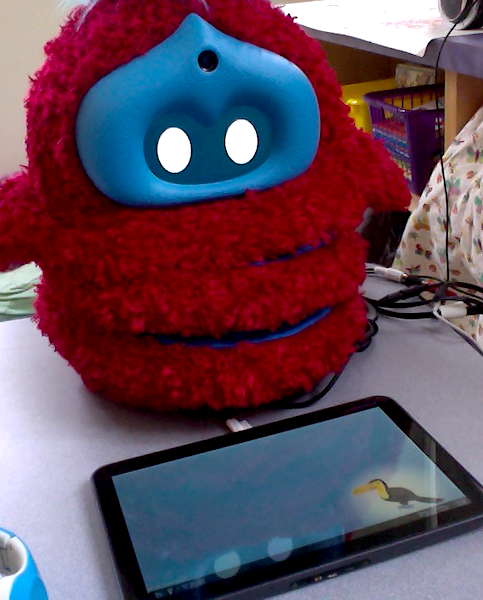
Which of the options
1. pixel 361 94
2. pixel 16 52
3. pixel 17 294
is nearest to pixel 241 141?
pixel 361 94

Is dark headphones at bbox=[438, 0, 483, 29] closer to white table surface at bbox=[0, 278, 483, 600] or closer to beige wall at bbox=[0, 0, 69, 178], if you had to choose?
white table surface at bbox=[0, 278, 483, 600]

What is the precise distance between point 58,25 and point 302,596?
41 centimetres

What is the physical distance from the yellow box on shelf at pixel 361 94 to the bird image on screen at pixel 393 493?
82 cm

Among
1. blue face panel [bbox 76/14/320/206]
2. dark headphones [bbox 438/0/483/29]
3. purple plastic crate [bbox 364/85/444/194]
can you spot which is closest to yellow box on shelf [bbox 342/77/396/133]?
purple plastic crate [bbox 364/85/444/194]

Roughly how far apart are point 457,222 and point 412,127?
242mm

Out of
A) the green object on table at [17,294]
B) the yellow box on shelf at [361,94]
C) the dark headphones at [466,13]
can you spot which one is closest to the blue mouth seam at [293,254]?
the dark headphones at [466,13]

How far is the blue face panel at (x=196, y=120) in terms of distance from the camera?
A: 44cm

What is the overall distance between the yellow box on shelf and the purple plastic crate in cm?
5

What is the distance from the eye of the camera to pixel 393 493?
0.43m

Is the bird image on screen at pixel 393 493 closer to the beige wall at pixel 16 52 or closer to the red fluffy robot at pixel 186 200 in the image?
the red fluffy robot at pixel 186 200

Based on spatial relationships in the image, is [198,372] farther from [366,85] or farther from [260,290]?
[366,85]

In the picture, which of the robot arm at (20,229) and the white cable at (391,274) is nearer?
the robot arm at (20,229)

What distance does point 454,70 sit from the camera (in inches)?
31.2

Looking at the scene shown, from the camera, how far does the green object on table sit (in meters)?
1.28
